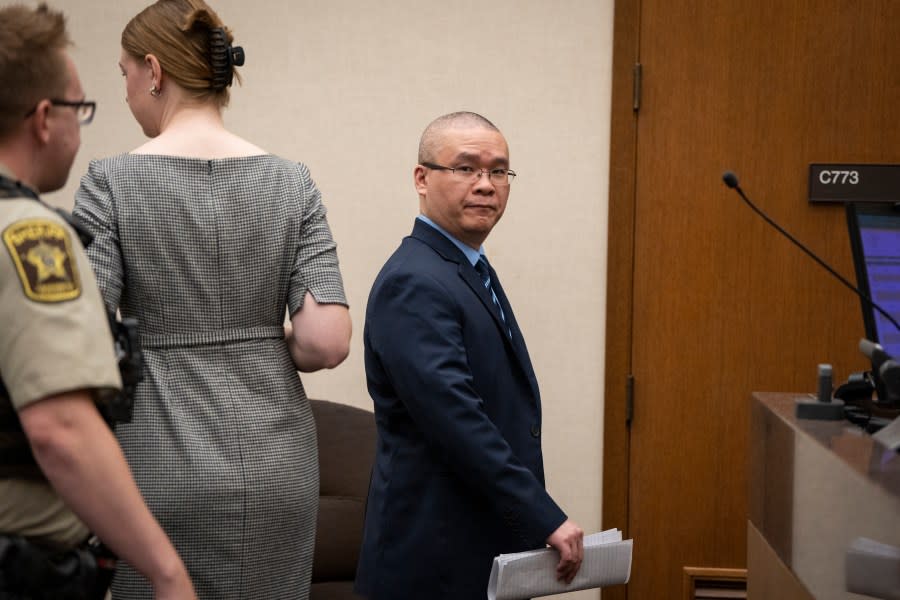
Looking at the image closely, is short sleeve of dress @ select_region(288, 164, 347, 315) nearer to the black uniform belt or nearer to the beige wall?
the black uniform belt

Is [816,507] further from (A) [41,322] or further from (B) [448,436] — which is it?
(A) [41,322]

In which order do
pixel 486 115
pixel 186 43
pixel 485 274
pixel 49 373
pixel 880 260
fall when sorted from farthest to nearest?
1. pixel 486 115
2. pixel 485 274
3. pixel 880 260
4. pixel 186 43
5. pixel 49 373

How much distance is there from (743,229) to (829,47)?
613 mm

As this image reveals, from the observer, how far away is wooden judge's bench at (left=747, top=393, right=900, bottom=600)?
1.30 metres

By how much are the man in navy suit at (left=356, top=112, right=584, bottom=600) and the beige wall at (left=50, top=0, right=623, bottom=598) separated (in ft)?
3.75

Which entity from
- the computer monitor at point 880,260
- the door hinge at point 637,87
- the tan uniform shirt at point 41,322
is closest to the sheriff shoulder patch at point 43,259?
the tan uniform shirt at point 41,322

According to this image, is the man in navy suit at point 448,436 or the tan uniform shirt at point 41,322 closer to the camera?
the tan uniform shirt at point 41,322

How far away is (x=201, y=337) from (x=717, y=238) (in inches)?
80.0

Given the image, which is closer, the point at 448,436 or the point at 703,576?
the point at 448,436

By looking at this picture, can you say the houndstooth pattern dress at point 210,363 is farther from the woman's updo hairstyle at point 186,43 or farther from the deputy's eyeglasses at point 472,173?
the deputy's eyeglasses at point 472,173

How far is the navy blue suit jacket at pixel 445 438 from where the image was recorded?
2.07 meters

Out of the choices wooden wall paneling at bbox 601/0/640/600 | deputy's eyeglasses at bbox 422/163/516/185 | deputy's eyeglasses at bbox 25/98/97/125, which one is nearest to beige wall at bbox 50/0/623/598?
wooden wall paneling at bbox 601/0/640/600

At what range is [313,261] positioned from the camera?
1.89 meters

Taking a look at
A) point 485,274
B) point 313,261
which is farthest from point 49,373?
point 485,274
